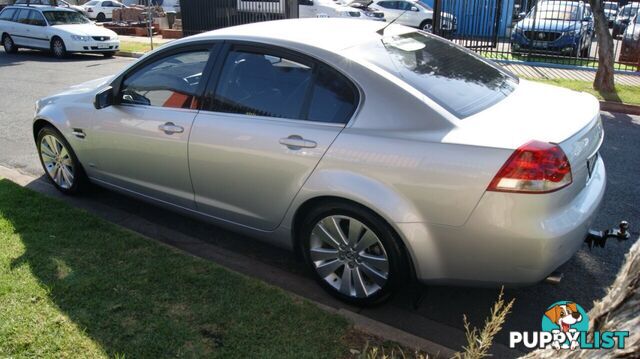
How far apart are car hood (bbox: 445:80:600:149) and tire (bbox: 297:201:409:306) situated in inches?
27.8

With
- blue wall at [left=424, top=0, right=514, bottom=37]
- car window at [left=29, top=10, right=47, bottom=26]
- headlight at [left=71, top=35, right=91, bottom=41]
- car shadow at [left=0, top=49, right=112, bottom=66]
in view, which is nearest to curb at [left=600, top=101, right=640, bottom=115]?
blue wall at [left=424, top=0, right=514, bottom=37]

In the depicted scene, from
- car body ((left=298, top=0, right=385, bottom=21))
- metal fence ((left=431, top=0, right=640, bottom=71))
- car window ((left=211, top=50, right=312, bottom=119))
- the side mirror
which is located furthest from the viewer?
car body ((left=298, top=0, right=385, bottom=21))

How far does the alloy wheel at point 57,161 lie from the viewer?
16.8ft

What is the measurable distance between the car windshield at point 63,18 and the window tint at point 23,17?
83cm

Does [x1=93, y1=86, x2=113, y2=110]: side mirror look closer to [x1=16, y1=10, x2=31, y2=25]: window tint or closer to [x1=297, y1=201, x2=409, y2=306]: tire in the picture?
[x1=297, y1=201, x2=409, y2=306]: tire

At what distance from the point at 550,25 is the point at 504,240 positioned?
13923 millimetres

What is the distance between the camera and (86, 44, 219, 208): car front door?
402 cm

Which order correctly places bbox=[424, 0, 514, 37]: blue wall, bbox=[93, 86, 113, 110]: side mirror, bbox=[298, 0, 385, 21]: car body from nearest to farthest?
1. bbox=[93, 86, 113, 110]: side mirror
2. bbox=[424, 0, 514, 37]: blue wall
3. bbox=[298, 0, 385, 21]: car body

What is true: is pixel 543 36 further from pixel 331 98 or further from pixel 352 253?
pixel 352 253

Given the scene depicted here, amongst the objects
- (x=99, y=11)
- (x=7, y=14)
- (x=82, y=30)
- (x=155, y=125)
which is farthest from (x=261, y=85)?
(x=99, y=11)

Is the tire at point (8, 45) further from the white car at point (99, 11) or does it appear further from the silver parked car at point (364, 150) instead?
the silver parked car at point (364, 150)

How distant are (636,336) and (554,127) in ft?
6.50

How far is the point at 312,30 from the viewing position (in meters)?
3.86

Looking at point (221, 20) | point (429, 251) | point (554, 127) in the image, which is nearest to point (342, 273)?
point (429, 251)
